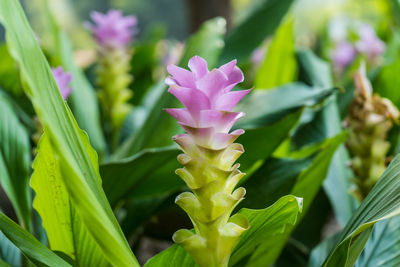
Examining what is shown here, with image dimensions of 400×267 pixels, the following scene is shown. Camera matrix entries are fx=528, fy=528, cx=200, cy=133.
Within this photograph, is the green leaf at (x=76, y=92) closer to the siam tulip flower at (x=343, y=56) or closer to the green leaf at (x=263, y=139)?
the green leaf at (x=263, y=139)

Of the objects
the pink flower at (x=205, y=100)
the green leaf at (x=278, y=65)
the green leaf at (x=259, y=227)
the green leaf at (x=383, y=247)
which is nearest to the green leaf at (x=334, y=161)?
the green leaf at (x=278, y=65)

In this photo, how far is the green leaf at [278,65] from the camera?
3.18 feet

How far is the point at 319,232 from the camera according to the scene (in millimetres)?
891

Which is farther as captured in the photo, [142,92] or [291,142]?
[142,92]

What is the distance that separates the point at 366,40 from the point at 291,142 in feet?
2.02

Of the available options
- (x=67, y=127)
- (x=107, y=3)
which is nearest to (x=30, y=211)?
(x=67, y=127)

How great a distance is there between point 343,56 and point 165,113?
0.88m

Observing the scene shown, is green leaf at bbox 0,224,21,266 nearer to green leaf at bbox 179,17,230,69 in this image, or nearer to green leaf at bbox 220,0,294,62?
green leaf at bbox 179,17,230,69

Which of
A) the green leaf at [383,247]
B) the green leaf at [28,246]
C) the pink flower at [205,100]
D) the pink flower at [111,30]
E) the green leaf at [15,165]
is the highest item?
the pink flower at [205,100]

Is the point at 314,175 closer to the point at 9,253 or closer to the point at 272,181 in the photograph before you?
the point at 272,181

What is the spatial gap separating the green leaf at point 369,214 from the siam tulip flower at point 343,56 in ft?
3.60

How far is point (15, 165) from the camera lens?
0.66 metres

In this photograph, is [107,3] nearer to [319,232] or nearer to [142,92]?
[142,92]

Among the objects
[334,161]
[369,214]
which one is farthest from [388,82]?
[369,214]
